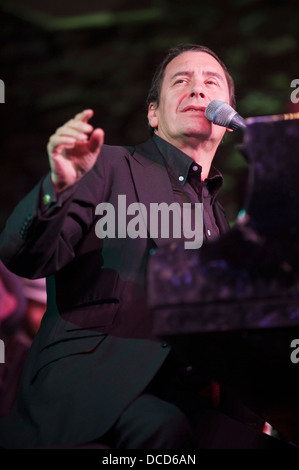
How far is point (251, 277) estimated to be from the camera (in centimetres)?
100

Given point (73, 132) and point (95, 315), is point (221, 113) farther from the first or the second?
point (95, 315)

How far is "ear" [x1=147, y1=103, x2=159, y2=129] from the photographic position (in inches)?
84.6

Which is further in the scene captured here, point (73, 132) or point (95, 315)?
point (95, 315)

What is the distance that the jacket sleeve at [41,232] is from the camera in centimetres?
134

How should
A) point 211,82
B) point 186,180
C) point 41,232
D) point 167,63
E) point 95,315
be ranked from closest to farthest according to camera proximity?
point 41,232 → point 95,315 → point 186,180 → point 211,82 → point 167,63

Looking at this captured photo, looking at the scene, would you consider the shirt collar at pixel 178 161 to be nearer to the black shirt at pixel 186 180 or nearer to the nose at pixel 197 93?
the black shirt at pixel 186 180

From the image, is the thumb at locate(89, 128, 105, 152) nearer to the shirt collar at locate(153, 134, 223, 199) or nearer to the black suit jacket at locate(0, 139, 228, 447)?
the black suit jacket at locate(0, 139, 228, 447)

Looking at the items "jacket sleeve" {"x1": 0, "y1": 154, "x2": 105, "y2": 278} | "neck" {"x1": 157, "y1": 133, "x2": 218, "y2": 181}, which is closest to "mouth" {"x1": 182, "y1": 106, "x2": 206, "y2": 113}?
"neck" {"x1": 157, "y1": 133, "x2": 218, "y2": 181}

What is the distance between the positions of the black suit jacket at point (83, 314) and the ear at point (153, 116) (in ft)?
1.72

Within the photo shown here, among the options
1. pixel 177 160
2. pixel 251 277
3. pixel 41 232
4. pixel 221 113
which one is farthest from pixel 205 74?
pixel 251 277

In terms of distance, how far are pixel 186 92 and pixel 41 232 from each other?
0.92 metres

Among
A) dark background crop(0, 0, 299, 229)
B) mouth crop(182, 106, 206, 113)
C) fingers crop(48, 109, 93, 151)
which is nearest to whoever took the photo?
fingers crop(48, 109, 93, 151)

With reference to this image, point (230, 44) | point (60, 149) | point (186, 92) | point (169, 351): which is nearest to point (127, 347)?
point (169, 351)

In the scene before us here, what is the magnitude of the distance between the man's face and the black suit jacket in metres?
0.34
